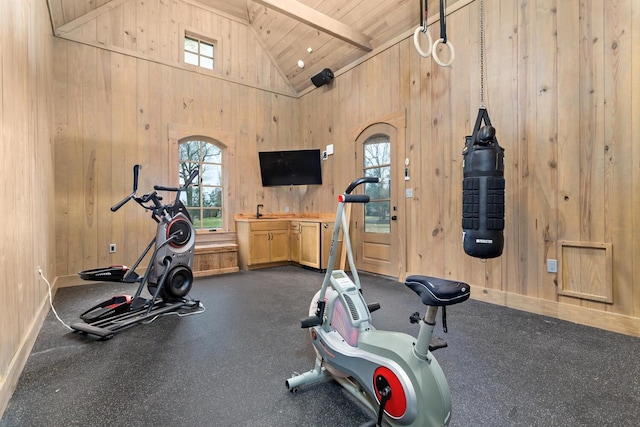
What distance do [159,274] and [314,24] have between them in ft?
12.2

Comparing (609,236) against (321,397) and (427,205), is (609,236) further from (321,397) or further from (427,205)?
(321,397)

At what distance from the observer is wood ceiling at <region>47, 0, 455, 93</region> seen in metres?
4.00

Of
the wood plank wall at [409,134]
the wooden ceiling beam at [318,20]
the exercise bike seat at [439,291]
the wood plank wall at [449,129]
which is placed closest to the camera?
the exercise bike seat at [439,291]

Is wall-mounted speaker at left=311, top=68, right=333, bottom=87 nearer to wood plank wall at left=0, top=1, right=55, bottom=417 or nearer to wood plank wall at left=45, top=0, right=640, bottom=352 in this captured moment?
wood plank wall at left=45, top=0, right=640, bottom=352

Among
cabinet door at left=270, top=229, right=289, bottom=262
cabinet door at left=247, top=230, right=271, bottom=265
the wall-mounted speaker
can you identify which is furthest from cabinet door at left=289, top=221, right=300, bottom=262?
the wall-mounted speaker

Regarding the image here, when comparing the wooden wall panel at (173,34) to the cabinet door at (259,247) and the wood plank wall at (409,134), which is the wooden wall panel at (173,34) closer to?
the wood plank wall at (409,134)

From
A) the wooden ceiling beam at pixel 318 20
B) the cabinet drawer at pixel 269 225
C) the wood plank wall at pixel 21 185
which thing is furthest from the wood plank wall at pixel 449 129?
the wood plank wall at pixel 21 185

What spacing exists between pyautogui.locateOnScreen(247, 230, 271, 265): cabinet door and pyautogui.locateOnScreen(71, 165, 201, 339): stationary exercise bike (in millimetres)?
1975

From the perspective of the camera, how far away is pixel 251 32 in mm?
5746

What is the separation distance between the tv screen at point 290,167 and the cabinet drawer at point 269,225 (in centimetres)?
77

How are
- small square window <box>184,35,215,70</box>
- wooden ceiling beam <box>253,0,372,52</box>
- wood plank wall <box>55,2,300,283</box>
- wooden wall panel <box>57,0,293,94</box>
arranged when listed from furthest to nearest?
small square window <box>184,35,215,70</box> → wooden wall panel <box>57,0,293,94</box> → wood plank wall <box>55,2,300,283</box> → wooden ceiling beam <box>253,0,372,52</box>

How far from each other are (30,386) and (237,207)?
13.1ft

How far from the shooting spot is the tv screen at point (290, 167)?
5.58 m

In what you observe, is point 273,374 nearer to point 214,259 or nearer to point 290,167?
point 214,259
